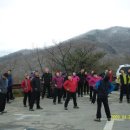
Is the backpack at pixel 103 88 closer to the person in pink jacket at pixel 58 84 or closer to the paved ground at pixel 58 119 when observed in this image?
the paved ground at pixel 58 119

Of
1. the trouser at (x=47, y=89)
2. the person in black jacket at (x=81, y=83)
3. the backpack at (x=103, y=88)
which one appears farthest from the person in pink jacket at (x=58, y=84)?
the backpack at (x=103, y=88)

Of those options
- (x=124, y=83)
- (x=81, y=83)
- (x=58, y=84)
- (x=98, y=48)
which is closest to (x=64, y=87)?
(x=58, y=84)

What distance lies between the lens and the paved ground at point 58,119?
12.8 metres

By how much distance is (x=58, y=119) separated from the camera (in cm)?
1479

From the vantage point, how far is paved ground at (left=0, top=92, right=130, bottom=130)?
12828 millimetres

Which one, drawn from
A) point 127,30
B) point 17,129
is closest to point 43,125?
point 17,129

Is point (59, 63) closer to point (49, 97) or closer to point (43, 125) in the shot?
point (49, 97)

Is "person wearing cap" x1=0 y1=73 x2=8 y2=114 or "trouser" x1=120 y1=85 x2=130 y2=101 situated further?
"trouser" x1=120 y1=85 x2=130 y2=101

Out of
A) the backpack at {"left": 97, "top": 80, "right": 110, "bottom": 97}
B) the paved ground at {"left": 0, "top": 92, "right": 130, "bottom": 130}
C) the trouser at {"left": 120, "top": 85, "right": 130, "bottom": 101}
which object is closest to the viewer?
the paved ground at {"left": 0, "top": 92, "right": 130, "bottom": 130}

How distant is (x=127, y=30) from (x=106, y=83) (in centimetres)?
17142

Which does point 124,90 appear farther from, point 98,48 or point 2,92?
point 98,48

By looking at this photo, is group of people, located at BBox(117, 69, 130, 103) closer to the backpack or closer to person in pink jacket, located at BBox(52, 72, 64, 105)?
person in pink jacket, located at BBox(52, 72, 64, 105)

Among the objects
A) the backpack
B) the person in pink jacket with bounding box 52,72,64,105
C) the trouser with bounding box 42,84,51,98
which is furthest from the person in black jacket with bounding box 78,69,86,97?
the backpack

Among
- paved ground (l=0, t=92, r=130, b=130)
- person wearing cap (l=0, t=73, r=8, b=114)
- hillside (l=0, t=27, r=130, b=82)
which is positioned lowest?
paved ground (l=0, t=92, r=130, b=130)
